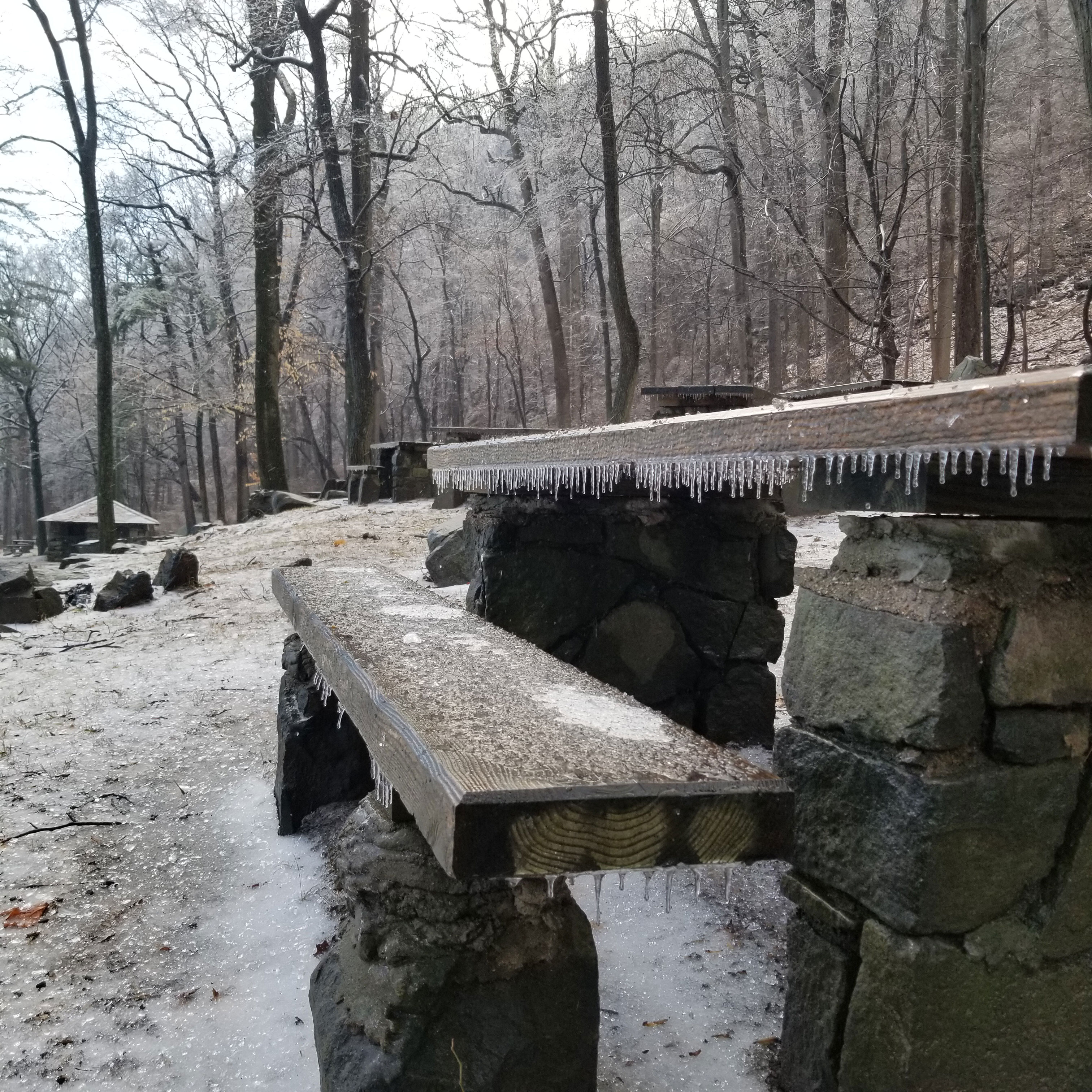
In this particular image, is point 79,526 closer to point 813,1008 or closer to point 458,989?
point 458,989

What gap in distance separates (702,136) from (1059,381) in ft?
43.9

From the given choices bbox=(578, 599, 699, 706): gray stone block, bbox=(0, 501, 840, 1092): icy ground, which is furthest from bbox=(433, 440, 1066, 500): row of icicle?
bbox=(0, 501, 840, 1092): icy ground

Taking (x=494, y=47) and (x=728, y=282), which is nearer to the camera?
(x=494, y=47)

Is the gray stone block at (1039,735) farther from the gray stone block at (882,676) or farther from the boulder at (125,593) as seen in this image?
the boulder at (125,593)

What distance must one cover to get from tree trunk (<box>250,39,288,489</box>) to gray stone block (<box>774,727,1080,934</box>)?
40.9ft

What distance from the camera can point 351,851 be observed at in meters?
1.60

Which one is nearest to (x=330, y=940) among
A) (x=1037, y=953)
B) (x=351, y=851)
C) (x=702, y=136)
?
(x=351, y=851)

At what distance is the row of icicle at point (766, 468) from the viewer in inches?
43.3

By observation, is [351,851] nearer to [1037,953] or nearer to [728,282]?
[1037,953]

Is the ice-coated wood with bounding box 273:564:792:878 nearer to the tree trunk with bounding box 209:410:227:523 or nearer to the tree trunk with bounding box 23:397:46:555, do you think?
the tree trunk with bounding box 209:410:227:523

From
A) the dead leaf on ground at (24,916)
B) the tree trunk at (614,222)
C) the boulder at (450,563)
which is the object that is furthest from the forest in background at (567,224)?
the dead leaf on ground at (24,916)

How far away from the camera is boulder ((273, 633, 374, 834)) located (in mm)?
2830

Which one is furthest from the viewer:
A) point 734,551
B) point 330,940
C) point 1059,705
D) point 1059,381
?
point 734,551

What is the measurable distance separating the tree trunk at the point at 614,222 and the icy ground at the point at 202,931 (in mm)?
5176
